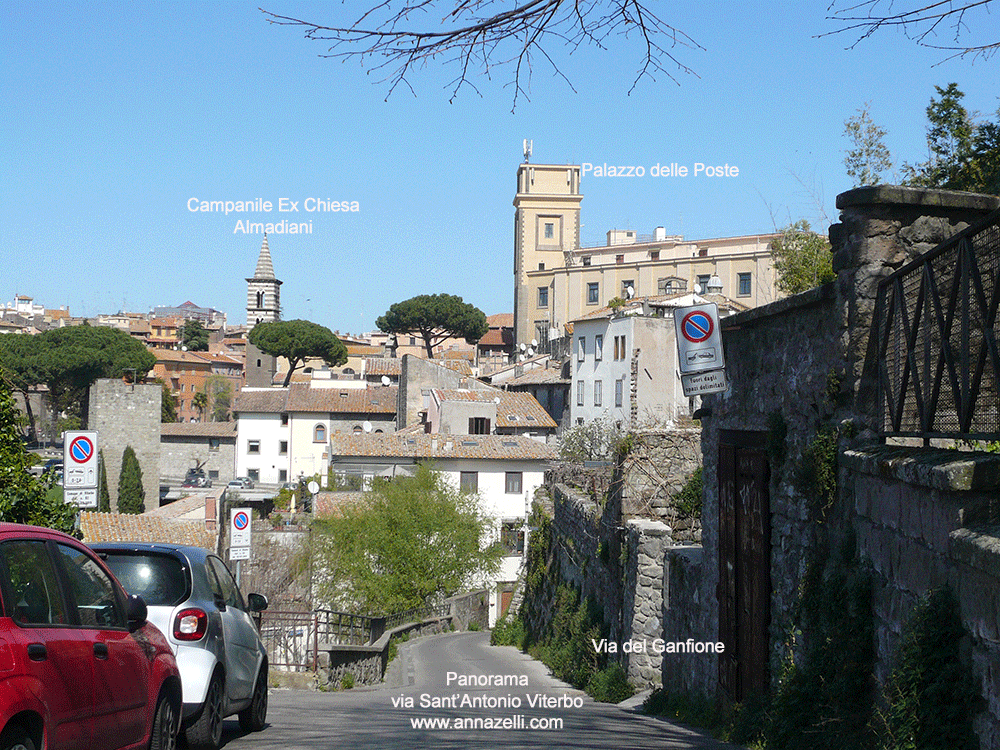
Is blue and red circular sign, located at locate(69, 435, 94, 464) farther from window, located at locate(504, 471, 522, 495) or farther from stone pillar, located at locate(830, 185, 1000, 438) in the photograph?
window, located at locate(504, 471, 522, 495)

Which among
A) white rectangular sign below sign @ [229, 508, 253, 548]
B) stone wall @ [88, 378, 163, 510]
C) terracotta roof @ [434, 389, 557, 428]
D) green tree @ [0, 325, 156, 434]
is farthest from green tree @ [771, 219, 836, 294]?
green tree @ [0, 325, 156, 434]

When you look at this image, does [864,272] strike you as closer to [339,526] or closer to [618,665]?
[618,665]

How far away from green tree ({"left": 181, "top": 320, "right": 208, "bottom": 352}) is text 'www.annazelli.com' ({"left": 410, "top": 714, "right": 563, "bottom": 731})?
467 feet

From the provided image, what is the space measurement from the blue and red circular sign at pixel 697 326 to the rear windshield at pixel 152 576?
17.1 ft

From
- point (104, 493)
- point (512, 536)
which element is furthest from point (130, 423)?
point (512, 536)

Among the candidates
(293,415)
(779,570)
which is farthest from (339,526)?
(293,415)

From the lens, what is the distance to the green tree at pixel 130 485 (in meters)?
62.3

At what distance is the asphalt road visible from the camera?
8359mm

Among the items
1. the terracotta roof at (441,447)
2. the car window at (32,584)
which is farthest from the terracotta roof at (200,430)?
the car window at (32,584)

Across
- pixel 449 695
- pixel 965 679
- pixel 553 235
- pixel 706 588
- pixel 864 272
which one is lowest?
pixel 449 695

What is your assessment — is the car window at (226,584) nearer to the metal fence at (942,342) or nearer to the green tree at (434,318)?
the metal fence at (942,342)

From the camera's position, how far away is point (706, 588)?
11.3 meters

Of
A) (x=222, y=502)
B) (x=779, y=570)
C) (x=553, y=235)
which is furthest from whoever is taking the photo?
(x=553, y=235)

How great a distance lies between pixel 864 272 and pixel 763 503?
9.15 ft
